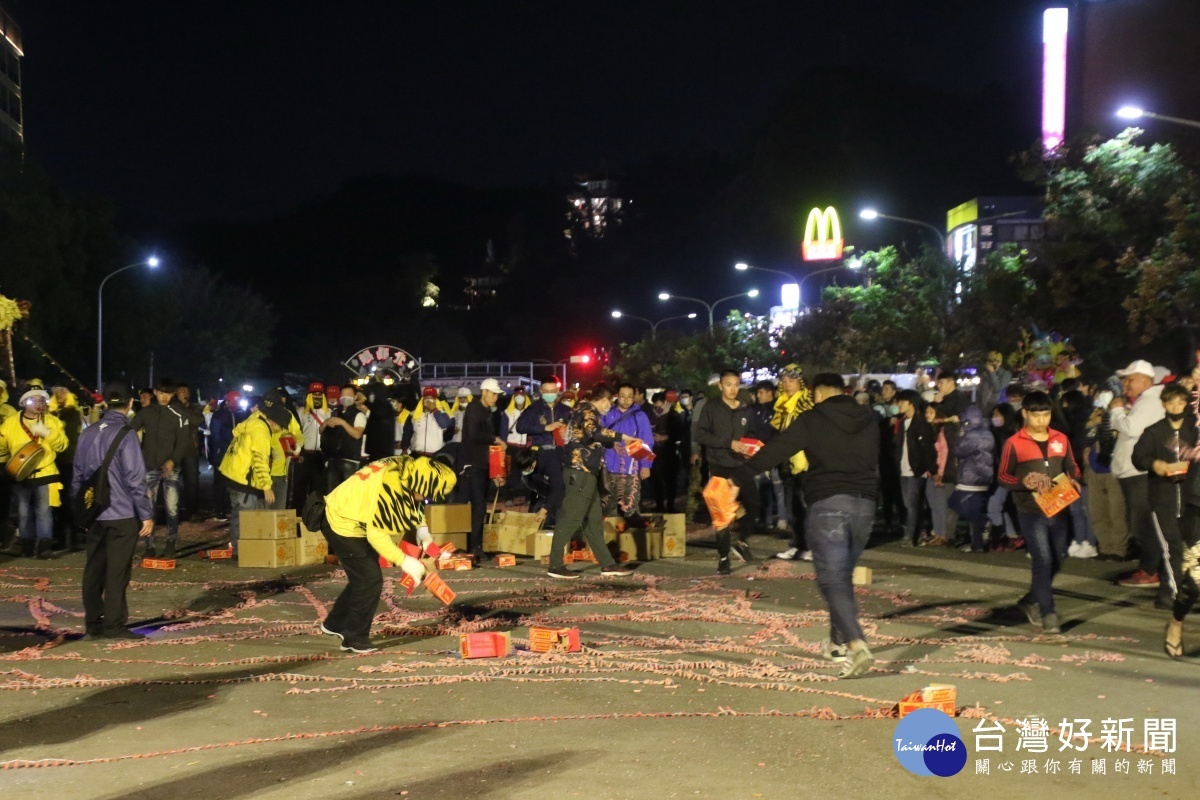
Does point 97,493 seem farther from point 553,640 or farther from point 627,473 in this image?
point 627,473

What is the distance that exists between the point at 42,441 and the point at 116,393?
4.43 m

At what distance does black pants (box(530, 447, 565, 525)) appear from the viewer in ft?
48.5

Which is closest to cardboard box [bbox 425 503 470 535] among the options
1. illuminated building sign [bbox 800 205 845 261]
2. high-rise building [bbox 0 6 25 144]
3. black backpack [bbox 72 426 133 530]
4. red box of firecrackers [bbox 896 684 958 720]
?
black backpack [bbox 72 426 133 530]

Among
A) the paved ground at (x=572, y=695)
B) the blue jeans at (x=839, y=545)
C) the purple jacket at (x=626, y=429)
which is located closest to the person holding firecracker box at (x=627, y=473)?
the purple jacket at (x=626, y=429)

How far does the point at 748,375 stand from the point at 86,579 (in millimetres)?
43216

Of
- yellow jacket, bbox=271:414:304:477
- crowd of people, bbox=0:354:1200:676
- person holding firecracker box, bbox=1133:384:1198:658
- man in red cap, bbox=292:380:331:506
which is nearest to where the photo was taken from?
crowd of people, bbox=0:354:1200:676

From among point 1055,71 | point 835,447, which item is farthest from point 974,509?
point 1055,71

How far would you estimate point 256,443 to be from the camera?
591 inches

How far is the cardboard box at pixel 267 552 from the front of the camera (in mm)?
14281

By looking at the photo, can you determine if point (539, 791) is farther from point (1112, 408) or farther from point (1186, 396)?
point (1112, 408)

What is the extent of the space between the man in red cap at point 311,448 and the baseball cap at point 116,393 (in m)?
6.36

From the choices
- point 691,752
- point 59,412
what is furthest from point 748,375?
point 691,752

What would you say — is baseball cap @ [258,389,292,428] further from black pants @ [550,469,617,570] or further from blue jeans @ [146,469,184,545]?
black pants @ [550,469,617,570]

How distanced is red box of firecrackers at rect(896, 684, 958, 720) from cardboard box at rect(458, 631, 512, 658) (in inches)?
115
